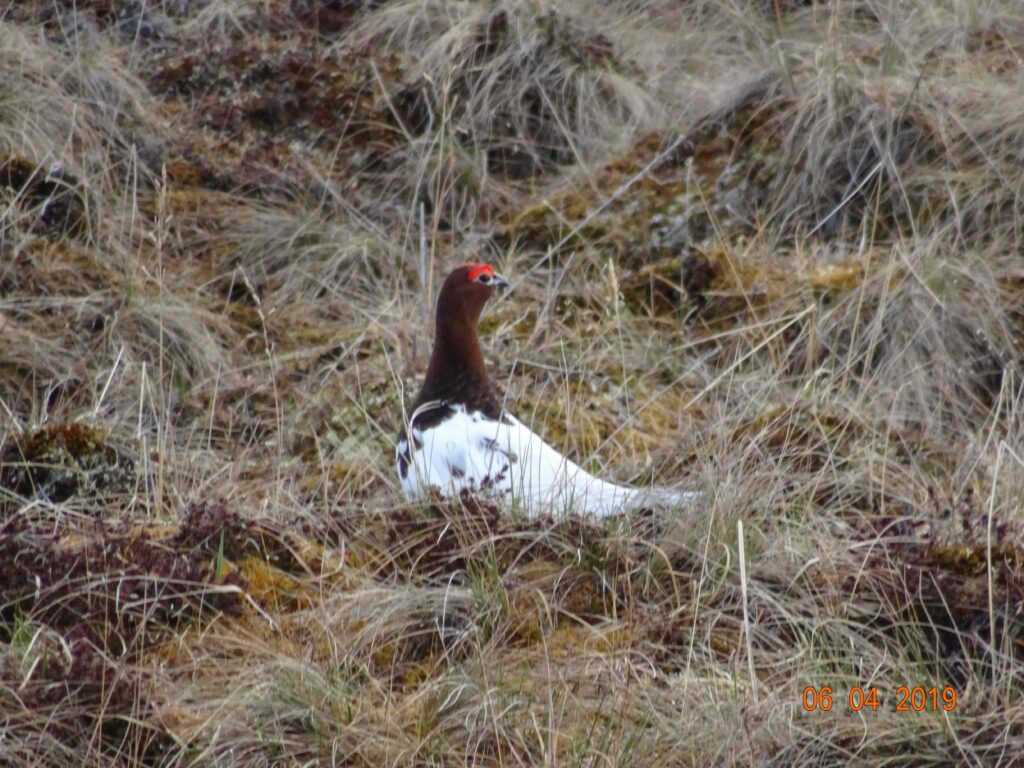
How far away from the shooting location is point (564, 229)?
6.43 meters

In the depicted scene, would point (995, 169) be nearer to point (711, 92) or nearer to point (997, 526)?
point (711, 92)

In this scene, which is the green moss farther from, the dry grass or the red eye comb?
the red eye comb

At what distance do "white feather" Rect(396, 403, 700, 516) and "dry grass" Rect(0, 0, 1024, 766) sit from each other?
0.37 ft

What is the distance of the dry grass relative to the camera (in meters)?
3.07

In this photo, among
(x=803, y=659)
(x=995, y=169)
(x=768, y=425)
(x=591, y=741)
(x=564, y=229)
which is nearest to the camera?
(x=591, y=741)

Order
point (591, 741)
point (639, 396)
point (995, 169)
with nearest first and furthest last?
point (591, 741), point (639, 396), point (995, 169)

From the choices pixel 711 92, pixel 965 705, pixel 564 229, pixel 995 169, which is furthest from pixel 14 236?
pixel 965 705

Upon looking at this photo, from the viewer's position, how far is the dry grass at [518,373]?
3.07 metres

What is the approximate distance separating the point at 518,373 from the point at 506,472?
139 centimetres

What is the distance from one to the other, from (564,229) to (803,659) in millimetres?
3472

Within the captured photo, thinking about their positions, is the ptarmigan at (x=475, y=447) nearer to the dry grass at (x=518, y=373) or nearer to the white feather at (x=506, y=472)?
the white feather at (x=506, y=472)

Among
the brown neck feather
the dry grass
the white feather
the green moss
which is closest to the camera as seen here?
the dry grass

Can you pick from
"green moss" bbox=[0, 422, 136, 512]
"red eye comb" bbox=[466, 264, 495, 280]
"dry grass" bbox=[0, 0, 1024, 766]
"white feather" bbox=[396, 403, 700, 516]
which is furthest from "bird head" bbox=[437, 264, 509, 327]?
"green moss" bbox=[0, 422, 136, 512]

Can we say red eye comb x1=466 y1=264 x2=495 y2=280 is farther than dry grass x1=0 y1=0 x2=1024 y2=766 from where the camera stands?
Yes
